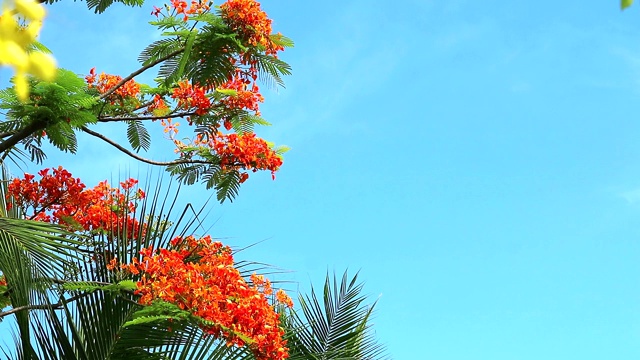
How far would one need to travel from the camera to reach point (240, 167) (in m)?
7.27

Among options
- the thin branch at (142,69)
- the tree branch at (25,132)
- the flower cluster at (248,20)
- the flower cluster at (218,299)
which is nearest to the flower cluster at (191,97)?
the thin branch at (142,69)

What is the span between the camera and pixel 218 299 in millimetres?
4180

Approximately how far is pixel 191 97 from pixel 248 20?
1282 millimetres

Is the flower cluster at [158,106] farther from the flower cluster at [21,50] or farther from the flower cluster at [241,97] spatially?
Result: the flower cluster at [21,50]

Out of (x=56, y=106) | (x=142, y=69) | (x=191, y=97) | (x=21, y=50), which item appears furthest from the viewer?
(x=191, y=97)

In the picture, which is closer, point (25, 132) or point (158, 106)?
point (25, 132)

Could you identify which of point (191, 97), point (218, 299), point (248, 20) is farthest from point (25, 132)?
point (218, 299)

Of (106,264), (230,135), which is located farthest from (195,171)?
(106,264)

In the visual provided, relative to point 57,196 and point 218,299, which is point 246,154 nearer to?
point 57,196

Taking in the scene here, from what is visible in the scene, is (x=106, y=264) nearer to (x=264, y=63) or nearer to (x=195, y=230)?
(x=195, y=230)

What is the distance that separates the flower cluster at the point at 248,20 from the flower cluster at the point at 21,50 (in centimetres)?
527

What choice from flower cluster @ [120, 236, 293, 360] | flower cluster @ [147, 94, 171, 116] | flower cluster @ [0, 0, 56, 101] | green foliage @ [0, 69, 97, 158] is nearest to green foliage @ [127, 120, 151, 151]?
flower cluster @ [147, 94, 171, 116]

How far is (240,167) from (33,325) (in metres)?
2.93

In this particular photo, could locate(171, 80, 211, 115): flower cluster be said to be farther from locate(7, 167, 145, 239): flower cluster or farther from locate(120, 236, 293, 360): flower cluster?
locate(120, 236, 293, 360): flower cluster
